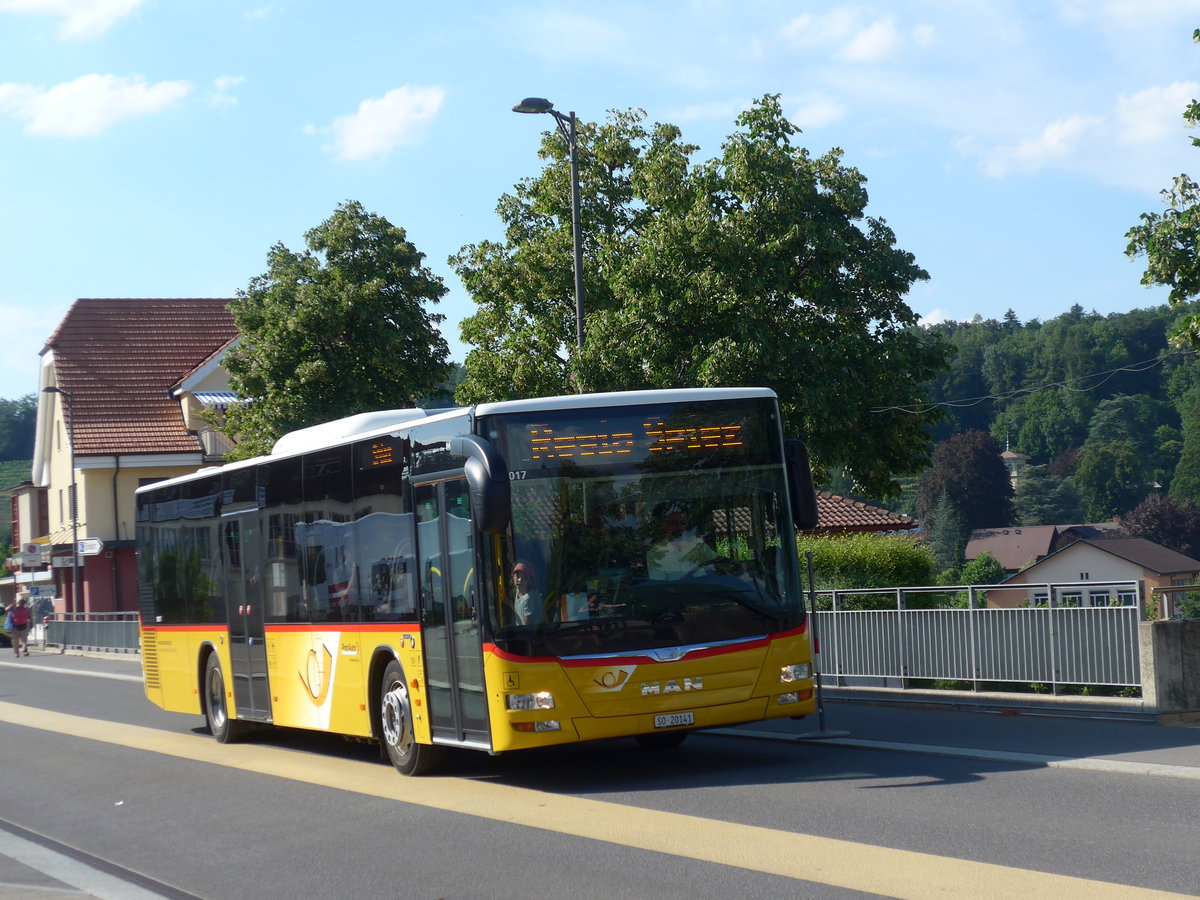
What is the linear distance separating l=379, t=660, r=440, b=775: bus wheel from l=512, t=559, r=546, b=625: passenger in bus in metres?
1.88

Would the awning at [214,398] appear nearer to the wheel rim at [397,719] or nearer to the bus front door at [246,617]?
the bus front door at [246,617]

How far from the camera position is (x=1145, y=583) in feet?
49.8

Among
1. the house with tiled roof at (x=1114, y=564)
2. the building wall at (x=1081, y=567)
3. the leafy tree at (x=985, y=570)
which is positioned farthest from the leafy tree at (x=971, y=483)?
the building wall at (x=1081, y=567)

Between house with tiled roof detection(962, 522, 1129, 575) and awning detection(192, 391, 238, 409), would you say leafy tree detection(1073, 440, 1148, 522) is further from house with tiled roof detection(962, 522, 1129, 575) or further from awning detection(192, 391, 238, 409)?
awning detection(192, 391, 238, 409)

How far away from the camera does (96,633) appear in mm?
48375

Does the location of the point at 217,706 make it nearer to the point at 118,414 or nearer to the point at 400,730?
the point at 400,730

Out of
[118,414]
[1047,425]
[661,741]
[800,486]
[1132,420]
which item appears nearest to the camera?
[800,486]

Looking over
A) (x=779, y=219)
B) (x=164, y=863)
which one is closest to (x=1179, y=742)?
(x=164, y=863)

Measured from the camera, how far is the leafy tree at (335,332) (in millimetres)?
38406

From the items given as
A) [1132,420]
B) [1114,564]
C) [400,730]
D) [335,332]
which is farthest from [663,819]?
[1132,420]

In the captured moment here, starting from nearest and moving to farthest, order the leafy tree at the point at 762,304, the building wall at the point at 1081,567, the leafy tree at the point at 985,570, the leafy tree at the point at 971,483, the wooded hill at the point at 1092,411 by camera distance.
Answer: the leafy tree at the point at 762,304
the leafy tree at the point at 985,570
the building wall at the point at 1081,567
the leafy tree at the point at 971,483
the wooded hill at the point at 1092,411

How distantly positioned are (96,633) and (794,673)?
133 feet

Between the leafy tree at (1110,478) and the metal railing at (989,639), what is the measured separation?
395 ft

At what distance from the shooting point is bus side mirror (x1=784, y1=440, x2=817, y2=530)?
469 inches
